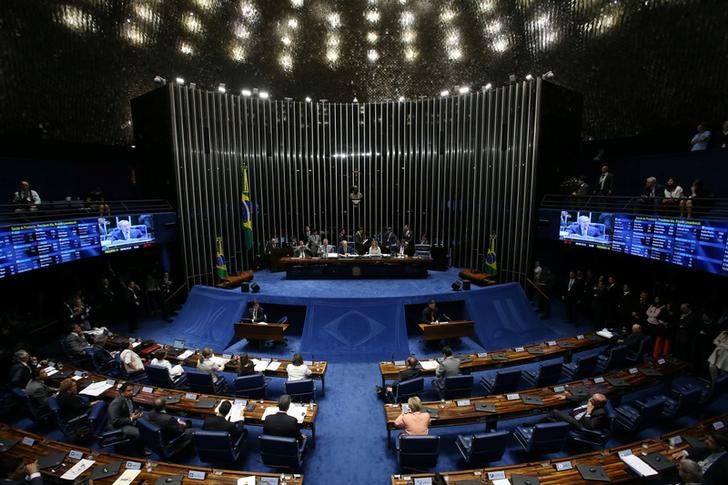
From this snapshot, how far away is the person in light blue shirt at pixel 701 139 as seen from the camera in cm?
956

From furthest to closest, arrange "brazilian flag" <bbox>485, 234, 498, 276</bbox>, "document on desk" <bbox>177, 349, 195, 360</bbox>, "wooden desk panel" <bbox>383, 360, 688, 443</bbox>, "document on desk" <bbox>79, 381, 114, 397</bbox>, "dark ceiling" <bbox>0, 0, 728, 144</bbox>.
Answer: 1. "brazilian flag" <bbox>485, 234, 498, 276</bbox>
2. "dark ceiling" <bbox>0, 0, 728, 144</bbox>
3. "document on desk" <bbox>177, 349, 195, 360</bbox>
4. "document on desk" <bbox>79, 381, 114, 397</bbox>
5. "wooden desk panel" <bbox>383, 360, 688, 443</bbox>

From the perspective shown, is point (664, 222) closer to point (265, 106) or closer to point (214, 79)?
point (265, 106)

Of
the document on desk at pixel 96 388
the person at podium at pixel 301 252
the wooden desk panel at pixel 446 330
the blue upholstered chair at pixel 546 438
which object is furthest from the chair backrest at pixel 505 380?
the person at podium at pixel 301 252

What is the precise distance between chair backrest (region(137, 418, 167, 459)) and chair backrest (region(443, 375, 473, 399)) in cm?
467

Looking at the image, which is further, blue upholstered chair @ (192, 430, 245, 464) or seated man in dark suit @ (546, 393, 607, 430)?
seated man in dark suit @ (546, 393, 607, 430)

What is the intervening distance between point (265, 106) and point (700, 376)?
16.0 meters

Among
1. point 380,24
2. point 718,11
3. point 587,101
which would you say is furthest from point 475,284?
point 380,24

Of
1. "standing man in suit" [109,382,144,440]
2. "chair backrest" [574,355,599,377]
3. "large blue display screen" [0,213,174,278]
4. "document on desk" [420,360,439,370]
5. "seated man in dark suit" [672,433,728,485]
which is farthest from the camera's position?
"large blue display screen" [0,213,174,278]

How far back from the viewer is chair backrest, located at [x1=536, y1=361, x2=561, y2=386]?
6922mm

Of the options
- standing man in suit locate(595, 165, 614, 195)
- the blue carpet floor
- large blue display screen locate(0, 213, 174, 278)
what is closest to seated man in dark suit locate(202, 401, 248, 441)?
the blue carpet floor

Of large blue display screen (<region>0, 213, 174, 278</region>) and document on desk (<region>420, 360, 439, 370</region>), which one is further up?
large blue display screen (<region>0, 213, 174, 278</region>)

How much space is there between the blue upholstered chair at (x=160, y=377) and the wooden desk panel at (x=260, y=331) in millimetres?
2207

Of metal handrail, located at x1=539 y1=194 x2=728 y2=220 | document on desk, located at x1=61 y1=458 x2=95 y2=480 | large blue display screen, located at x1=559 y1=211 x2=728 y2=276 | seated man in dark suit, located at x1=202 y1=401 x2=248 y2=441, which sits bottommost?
document on desk, located at x1=61 y1=458 x2=95 y2=480

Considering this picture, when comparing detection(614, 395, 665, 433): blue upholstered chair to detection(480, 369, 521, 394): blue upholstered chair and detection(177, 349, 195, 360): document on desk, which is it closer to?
detection(480, 369, 521, 394): blue upholstered chair
